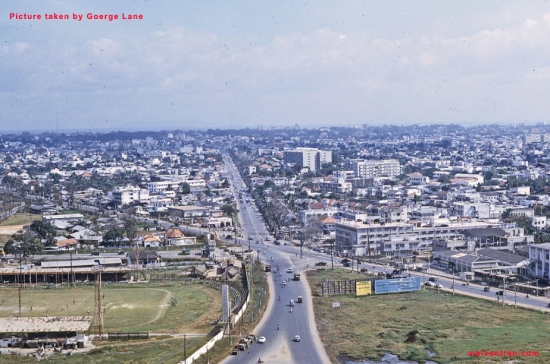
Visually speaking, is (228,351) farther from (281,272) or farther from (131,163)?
(131,163)

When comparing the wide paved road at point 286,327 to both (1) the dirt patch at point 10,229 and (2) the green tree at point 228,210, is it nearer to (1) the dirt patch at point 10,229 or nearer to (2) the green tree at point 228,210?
(2) the green tree at point 228,210

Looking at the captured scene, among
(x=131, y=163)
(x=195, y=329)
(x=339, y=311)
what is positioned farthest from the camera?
(x=131, y=163)

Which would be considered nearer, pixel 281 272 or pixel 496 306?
pixel 496 306

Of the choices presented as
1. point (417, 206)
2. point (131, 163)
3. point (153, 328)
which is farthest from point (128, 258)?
point (131, 163)

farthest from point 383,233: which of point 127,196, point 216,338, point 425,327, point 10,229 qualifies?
point 127,196

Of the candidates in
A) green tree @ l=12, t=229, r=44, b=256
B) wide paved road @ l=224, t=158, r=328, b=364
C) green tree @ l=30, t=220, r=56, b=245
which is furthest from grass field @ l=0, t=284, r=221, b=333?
green tree @ l=30, t=220, r=56, b=245

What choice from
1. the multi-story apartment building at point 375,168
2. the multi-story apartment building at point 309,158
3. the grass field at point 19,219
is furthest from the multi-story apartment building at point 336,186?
the grass field at point 19,219

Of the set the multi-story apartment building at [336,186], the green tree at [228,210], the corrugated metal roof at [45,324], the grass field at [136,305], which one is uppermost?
the multi-story apartment building at [336,186]
